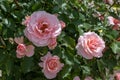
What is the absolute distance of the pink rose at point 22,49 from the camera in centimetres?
164

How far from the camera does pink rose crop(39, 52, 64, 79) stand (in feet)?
5.49

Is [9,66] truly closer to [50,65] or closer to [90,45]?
[50,65]

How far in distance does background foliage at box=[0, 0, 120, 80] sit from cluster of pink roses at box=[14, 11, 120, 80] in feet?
0.11

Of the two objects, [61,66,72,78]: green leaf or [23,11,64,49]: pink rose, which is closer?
[23,11,64,49]: pink rose

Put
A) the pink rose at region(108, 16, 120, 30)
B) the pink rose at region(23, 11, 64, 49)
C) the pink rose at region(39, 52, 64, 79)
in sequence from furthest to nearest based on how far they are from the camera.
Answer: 1. the pink rose at region(108, 16, 120, 30)
2. the pink rose at region(39, 52, 64, 79)
3. the pink rose at region(23, 11, 64, 49)

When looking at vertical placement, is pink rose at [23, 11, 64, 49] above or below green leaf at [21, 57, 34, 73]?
above

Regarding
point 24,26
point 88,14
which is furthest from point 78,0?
point 24,26

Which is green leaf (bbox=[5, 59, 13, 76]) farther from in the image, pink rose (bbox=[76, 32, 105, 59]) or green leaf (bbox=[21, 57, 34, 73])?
pink rose (bbox=[76, 32, 105, 59])

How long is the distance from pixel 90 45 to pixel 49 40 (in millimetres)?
190

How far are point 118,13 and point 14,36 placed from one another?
68cm

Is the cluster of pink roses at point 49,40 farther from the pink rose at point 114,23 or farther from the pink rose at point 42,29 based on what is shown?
the pink rose at point 114,23

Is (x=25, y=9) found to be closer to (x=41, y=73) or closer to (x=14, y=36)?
(x=14, y=36)

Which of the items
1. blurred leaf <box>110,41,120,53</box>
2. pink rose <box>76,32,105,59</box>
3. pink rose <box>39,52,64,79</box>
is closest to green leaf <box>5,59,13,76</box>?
pink rose <box>39,52,64,79</box>

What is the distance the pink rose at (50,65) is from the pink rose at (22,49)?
0.07m
